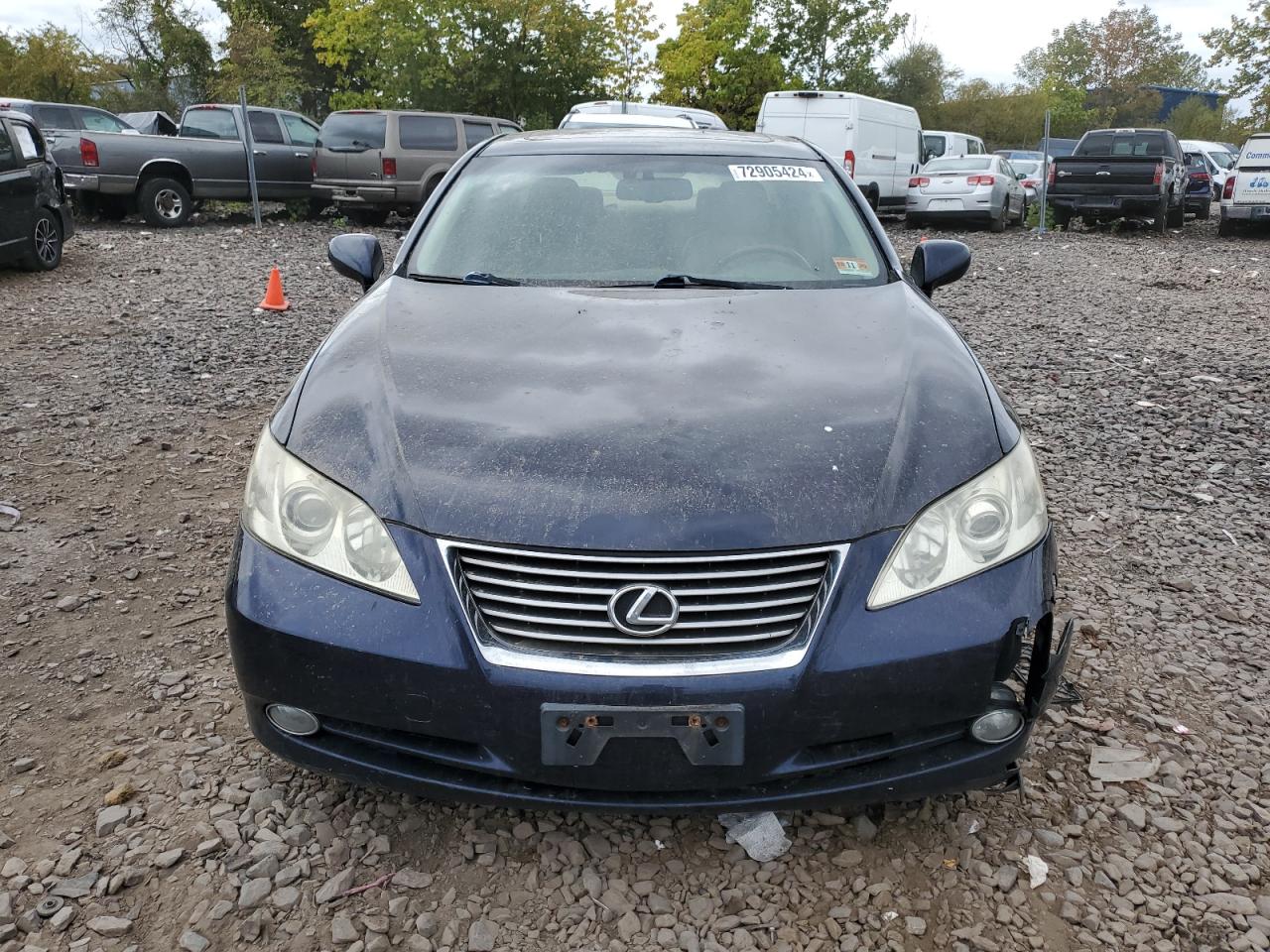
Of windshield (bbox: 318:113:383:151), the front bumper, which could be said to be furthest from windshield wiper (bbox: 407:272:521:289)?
windshield (bbox: 318:113:383:151)

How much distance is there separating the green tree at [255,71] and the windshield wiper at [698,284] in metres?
33.3

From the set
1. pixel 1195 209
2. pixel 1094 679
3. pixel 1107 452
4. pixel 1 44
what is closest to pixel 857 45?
pixel 1195 209

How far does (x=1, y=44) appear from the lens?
32.0 metres

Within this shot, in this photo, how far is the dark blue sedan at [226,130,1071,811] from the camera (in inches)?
75.7

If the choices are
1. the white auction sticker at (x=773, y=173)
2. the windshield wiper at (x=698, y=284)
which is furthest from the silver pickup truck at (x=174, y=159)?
the windshield wiper at (x=698, y=284)

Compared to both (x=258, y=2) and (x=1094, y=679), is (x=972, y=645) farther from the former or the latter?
(x=258, y=2)

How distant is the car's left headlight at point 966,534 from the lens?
200 cm

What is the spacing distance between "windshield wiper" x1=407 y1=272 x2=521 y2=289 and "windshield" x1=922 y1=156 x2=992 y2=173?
1592cm

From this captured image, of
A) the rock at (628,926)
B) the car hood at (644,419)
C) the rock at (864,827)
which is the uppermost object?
the car hood at (644,419)

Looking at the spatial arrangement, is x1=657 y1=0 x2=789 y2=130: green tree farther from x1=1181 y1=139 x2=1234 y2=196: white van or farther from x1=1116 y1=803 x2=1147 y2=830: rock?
x1=1116 y1=803 x2=1147 y2=830: rock

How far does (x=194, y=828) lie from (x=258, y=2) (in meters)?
40.0

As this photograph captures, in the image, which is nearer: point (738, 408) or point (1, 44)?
point (738, 408)

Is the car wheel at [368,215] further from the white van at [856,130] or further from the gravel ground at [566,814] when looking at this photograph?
the gravel ground at [566,814]

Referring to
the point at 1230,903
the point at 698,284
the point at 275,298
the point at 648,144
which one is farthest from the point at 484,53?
the point at 1230,903
